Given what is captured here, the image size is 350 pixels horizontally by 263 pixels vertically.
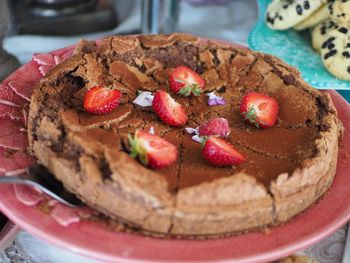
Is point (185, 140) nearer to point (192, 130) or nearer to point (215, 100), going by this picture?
point (192, 130)

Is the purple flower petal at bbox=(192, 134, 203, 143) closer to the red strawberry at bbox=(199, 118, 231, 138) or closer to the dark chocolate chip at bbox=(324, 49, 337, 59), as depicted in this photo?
the red strawberry at bbox=(199, 118, 231, 138)

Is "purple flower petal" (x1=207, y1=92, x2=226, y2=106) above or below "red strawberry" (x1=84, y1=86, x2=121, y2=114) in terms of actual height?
below

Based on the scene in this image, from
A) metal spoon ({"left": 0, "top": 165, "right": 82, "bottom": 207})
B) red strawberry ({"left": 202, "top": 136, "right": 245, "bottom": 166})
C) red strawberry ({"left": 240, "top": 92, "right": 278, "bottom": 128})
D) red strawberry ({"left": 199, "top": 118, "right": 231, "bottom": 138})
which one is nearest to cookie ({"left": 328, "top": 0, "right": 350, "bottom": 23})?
red strawberry ({"left": 240, "top": 92, "right": 278, "bottom": 128})

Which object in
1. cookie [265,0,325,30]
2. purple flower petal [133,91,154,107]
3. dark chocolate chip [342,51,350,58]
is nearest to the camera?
purple flower petal [133,91,154,107]

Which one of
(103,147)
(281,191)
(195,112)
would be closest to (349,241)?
(281,191)

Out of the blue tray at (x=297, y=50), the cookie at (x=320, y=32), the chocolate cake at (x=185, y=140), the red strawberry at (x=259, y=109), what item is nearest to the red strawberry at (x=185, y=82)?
the chocolate cake at (x=185, y=140)

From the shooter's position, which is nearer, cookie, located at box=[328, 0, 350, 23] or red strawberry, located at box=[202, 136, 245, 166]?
red strawberry, located at box=[202, 136, 245, 166]

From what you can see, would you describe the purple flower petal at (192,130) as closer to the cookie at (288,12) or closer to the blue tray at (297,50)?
the blue tray at (297,50)

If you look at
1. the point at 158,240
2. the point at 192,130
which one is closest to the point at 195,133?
the point at 192,130
